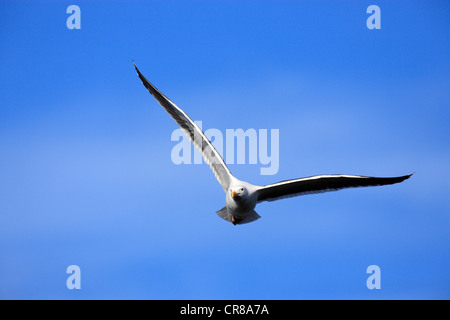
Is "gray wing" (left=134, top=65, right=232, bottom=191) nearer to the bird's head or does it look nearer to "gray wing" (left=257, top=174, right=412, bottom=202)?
the bird's head

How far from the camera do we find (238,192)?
963 centimetres

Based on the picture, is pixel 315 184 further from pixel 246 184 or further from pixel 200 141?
pixel 200 141

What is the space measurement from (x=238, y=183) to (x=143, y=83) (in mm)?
3552

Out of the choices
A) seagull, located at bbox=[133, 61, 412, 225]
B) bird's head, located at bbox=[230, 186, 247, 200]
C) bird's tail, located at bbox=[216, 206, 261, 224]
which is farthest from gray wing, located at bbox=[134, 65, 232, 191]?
bird's head, located at bbox=[230, 186, 247, 200]

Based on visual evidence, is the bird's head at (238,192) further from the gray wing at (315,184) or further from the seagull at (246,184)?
the gray wing at (315,184)

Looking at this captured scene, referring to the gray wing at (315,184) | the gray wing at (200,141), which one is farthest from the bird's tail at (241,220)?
the gray wing at (200,141)

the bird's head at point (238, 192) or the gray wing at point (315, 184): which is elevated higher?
the gray wing at point (315, 184)

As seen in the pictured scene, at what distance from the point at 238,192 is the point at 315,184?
5.24 ft

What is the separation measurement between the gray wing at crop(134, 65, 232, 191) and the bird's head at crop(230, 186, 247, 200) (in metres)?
0.67

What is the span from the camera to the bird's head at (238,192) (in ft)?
31.6
